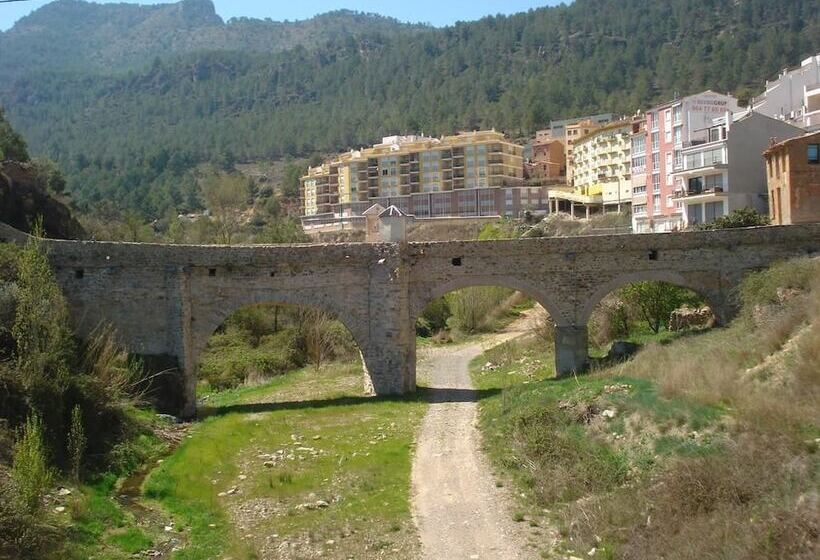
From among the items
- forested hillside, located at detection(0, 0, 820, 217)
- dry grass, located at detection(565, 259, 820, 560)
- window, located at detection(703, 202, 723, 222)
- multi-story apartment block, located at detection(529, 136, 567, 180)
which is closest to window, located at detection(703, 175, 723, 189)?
window, located at detection(703, 202, 723, 222)

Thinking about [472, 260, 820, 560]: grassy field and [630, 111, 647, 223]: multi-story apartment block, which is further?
→ [630, 111, 647, 223]: multi-story apartment block

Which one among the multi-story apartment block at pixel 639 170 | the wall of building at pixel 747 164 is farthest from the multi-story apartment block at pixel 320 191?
the wall of building at pixel 747 164

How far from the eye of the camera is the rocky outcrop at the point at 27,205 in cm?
3150

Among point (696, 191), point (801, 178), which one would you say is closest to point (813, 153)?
point (801, 178)

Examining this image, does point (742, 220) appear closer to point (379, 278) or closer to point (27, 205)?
point (379, 278)

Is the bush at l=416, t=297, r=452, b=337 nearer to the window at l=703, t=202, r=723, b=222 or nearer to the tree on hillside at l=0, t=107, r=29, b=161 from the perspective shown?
the window at l=703, t=202, r=723, b=222

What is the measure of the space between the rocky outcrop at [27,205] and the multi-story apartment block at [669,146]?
34.2 meters

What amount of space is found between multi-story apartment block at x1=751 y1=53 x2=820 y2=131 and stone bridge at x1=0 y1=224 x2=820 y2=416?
902 inches

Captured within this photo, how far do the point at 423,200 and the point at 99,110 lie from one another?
121607 millimetres

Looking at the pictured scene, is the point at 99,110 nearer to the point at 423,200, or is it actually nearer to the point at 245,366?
the point at 423,200

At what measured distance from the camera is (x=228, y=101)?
595ft

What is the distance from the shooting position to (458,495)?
51.0ft

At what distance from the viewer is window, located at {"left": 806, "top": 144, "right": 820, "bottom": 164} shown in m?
30.5

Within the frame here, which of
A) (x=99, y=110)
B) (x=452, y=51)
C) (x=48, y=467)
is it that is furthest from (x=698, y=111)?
(x=99, y=110)
